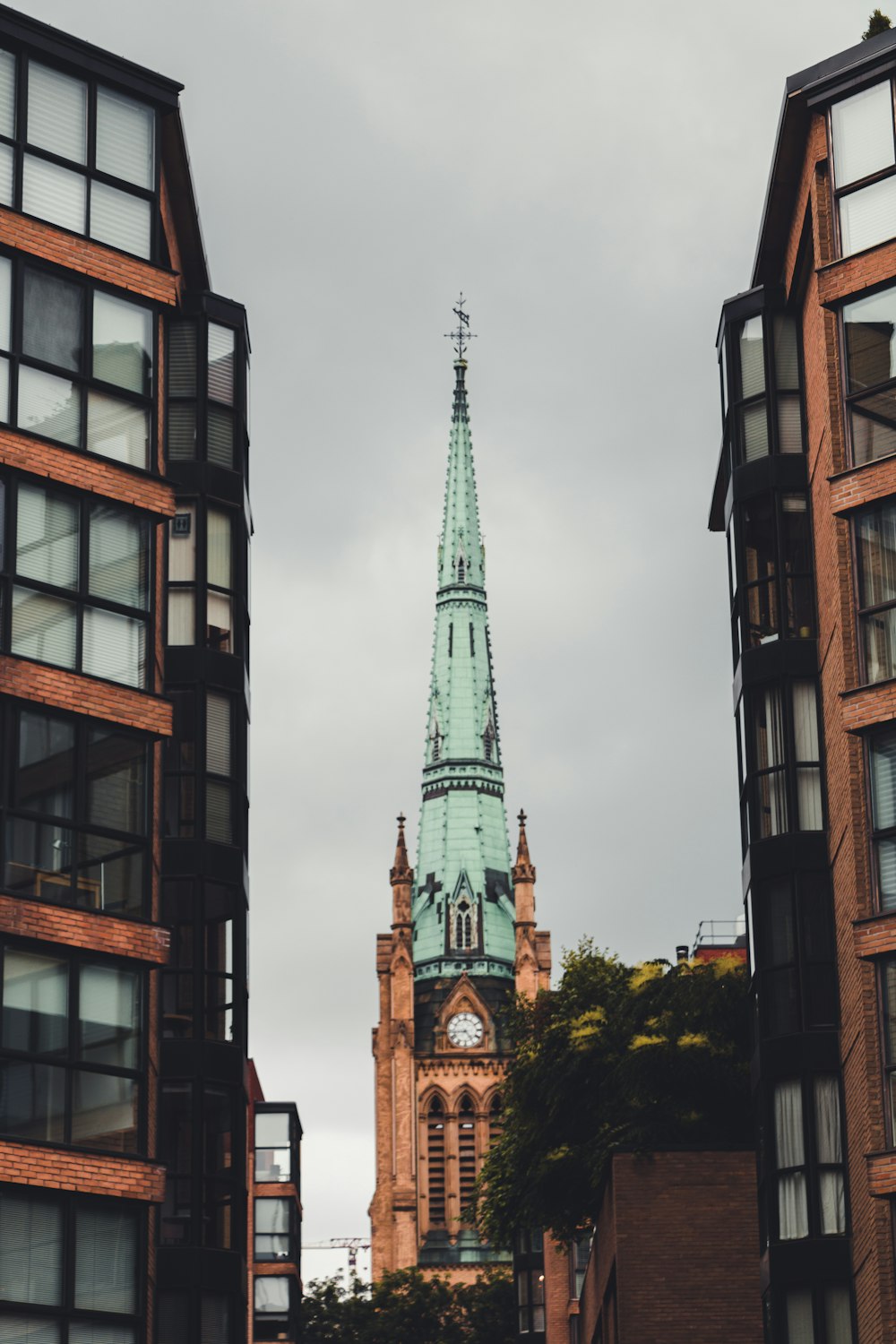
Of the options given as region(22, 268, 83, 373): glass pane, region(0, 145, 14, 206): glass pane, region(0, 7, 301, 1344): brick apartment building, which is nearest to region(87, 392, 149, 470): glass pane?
region(0, 7, 301, 1344): brick apartment building

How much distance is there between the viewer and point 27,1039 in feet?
109

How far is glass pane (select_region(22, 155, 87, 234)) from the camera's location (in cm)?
3697

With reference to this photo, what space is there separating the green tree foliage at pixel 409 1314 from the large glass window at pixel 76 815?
89888mm

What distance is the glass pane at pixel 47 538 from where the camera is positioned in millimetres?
35375

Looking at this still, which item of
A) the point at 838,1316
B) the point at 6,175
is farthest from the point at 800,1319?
the point at 6,175

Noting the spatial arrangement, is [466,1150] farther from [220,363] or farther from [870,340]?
[870,340]

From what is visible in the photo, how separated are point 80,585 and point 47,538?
→ 79cm

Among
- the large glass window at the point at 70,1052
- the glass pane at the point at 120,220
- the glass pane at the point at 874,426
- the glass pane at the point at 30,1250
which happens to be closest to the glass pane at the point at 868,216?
the glass pane at the point at 874,426

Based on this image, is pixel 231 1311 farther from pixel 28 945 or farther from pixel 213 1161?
pixel 28 945

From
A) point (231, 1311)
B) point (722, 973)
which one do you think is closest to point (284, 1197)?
point (722, 973)

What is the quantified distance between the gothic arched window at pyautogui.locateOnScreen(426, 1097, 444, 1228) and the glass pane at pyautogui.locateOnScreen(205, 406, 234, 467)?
14866cm

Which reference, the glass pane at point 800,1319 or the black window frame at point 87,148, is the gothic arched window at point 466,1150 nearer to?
the glass pane at point 800,1319

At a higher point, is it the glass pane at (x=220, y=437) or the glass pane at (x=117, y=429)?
the glass pane at (x=220, y=437)

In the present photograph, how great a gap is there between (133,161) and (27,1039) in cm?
1343
